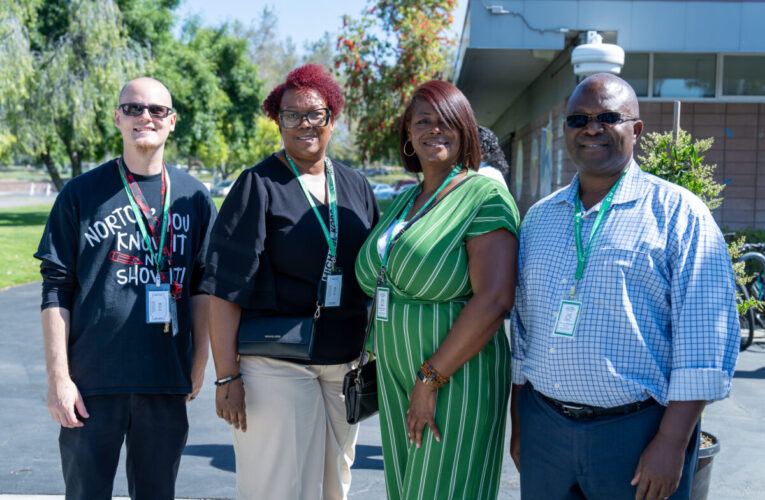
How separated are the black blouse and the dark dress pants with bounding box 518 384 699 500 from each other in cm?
97

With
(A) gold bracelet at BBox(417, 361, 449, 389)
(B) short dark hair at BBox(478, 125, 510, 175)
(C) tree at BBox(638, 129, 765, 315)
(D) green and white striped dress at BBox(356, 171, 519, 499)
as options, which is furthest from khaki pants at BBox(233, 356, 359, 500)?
(B) short dark hair at BBox(478, 125, 510, 175)

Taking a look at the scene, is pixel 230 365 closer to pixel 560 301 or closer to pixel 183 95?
pixel 560 301

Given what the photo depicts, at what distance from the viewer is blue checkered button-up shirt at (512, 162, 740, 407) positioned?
2.16 meters

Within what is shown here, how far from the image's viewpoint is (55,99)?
23078mm

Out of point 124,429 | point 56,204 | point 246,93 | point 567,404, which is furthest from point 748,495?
point 246,93

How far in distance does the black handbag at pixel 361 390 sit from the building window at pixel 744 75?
338 inches

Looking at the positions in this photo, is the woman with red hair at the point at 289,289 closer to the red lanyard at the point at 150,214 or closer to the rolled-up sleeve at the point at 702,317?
the red lanyard at the point at 150,214

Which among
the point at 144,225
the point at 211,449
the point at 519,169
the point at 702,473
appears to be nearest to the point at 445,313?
the point at 144,225

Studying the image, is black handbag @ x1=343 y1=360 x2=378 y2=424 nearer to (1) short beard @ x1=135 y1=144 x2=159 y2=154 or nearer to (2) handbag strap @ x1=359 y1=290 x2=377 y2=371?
(2) handbag strap @ x1=359 y1=290 x2=377 y2=371

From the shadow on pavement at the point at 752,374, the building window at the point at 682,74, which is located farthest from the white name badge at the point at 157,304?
the building window at the point at 682,74

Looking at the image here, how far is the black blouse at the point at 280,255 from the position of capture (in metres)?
2.92

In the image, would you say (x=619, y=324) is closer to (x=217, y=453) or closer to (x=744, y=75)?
(x=217, y=453)

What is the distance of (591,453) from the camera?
2.30m

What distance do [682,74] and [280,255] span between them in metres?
8.43
